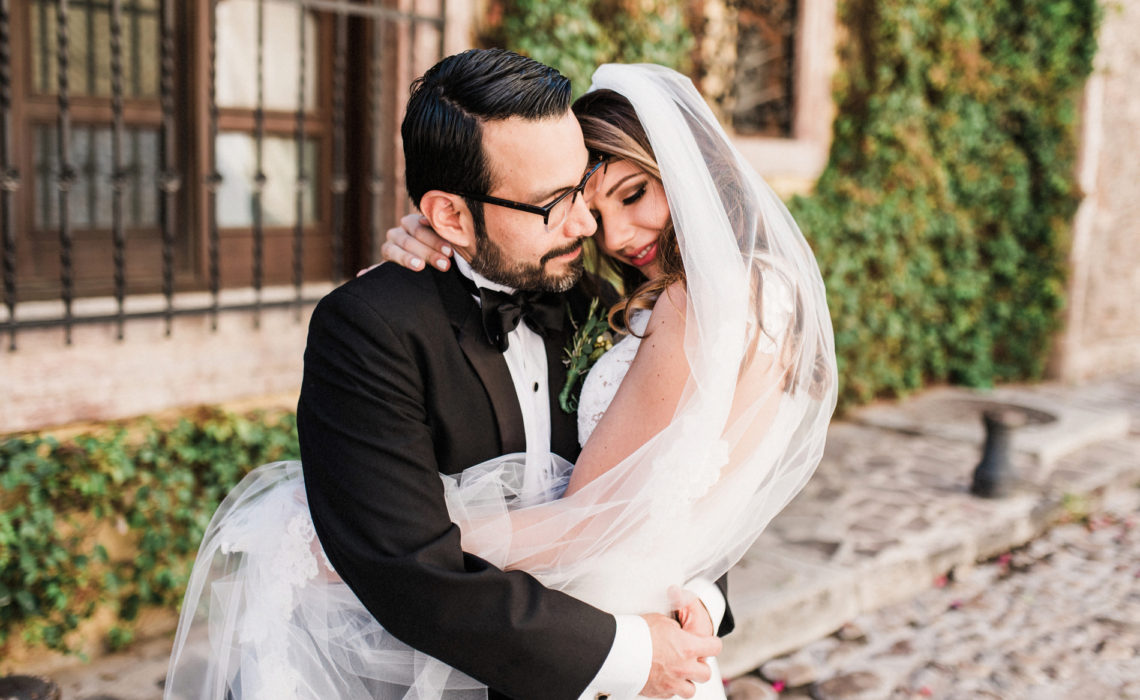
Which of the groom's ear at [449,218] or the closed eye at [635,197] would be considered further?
the closed eye at [635,197]

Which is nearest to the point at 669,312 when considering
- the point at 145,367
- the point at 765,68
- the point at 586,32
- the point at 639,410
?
the point at 639,410

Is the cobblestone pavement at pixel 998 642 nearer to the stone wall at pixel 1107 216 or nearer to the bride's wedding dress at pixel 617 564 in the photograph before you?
the bride's wedding dress at pixel 617 564

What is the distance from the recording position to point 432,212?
197 cm

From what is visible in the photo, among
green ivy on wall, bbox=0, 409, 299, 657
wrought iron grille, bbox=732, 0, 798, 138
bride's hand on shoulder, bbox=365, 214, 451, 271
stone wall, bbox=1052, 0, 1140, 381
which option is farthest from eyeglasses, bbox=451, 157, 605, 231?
stone wall, bbox=1052, 0, 1140, 381

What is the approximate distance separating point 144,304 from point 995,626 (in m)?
4.00

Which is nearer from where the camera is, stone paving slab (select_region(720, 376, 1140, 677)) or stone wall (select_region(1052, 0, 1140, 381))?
stone paving slab (select_region(720, 376, 1140, 677))

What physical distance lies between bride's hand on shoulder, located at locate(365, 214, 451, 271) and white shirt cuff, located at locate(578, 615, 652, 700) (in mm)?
794

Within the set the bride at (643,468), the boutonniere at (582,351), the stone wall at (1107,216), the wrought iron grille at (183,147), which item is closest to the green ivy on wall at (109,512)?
the wrought iron grille at (183,147)

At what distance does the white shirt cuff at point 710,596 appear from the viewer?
1984 millimetres

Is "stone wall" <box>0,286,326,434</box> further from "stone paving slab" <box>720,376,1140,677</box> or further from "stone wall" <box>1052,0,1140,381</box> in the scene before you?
"stone wall" <box>1052,0,1140,381</box>

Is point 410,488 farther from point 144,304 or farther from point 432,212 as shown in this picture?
point 144,304

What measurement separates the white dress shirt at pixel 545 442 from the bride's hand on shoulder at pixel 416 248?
0.07 meters

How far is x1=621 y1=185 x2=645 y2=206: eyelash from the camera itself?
2.20m

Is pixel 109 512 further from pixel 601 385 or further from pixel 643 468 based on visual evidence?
pixel 643 468
